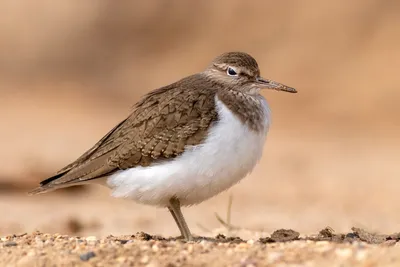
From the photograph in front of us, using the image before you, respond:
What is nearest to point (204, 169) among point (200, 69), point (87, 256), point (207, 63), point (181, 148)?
point (181, 148)

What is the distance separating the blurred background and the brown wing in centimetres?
430

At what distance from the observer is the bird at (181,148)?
25.8 ft

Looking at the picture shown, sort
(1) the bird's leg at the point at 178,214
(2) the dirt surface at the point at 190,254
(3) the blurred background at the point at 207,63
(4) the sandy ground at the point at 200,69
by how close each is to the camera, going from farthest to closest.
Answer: (3) the blurred background at the point at 207,63, (4) the sandy ground at the point at 200,69, (1) the bird's leg at the point at 178,214, (2) the dirt surface at the point at 190,254

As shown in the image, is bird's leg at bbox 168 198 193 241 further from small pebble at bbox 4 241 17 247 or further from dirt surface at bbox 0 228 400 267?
small pebble at bbox 4 241 17 247

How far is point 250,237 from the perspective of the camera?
927 cm

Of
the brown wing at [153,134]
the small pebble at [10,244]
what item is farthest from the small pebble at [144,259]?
the brown wing at [153,134]

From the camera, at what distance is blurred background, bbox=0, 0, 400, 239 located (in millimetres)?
14438

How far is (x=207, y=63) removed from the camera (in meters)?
25.1

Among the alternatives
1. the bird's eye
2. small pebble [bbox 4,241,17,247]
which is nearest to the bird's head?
the bird's eye

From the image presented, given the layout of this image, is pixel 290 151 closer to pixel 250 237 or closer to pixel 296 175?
pixel 296 175

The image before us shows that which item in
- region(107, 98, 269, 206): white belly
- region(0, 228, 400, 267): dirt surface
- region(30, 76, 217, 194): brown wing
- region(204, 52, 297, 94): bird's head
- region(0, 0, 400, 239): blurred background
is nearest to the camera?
region(0, 228, 400, 267): dirt surface

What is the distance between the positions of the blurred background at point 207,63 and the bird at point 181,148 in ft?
14.3

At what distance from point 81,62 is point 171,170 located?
18.6 m

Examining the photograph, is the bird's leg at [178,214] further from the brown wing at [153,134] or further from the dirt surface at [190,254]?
the dirt surface at [190,254]
